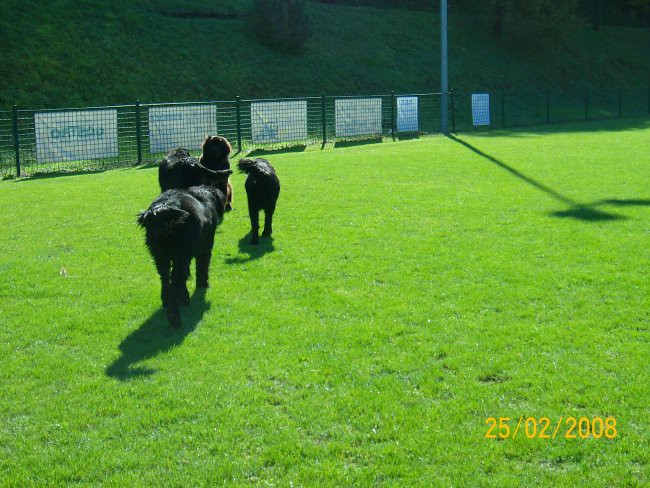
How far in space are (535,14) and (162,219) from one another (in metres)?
46.9

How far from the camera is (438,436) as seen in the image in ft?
14.9

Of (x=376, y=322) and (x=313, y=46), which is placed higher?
(x=313, y=46)

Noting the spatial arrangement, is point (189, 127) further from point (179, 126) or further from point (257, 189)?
point (257, 189)

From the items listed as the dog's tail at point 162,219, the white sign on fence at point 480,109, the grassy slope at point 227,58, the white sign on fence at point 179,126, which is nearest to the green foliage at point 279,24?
the grassy slope at point 227,58

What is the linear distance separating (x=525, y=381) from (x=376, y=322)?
67.7 inches

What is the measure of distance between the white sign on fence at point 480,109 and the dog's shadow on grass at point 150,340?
27.1 meters

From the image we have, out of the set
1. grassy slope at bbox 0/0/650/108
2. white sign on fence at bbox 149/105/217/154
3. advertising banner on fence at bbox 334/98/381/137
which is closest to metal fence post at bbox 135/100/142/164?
white sign on fence at bbox 149/105/217/154

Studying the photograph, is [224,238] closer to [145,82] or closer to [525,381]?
[525,381]

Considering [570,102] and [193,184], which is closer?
[193,184]

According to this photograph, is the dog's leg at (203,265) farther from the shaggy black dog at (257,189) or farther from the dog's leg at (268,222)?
the dog's leg at (268,222)

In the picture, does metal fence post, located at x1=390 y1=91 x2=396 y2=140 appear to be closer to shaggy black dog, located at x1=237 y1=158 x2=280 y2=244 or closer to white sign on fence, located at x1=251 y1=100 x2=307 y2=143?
white sign on fence, located at x1=251 y1=100 x2=307 y2=143

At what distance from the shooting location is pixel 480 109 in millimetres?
32812

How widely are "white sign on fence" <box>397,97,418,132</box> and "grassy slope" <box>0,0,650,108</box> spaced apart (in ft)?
20.8

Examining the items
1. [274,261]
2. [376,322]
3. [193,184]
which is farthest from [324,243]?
[376,322]
